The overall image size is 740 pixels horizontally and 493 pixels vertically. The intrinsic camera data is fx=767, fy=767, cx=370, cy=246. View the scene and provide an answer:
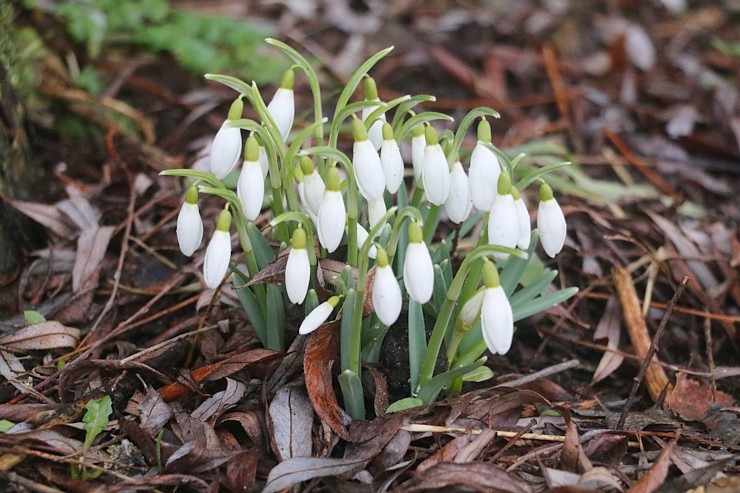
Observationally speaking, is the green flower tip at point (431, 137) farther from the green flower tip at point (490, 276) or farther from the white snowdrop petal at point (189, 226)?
the white snowdrop petal at point (189, 226)

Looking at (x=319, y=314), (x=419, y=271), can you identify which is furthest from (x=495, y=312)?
(x=319, y=314)

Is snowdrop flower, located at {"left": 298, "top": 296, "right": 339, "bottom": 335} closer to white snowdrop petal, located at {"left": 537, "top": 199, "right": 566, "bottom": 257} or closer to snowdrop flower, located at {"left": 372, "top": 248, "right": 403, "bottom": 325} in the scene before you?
snowdrop flower, located at {"left": 372, "top": 248, "right": 403, "bottom": 325}

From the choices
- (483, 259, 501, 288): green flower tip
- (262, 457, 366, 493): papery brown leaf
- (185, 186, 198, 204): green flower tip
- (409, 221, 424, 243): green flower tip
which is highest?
(185, 186, 198, 204): green flower tip

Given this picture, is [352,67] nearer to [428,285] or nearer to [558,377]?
[558,377]

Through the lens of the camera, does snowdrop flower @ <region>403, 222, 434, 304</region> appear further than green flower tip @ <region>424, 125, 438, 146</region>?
No

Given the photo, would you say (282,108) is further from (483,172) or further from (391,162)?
(483,172)

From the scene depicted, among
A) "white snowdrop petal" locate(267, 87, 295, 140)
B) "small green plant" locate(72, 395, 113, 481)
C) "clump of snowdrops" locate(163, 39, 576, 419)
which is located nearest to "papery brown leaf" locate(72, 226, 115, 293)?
"small green plant" locate(72, 395, 113, 481)
